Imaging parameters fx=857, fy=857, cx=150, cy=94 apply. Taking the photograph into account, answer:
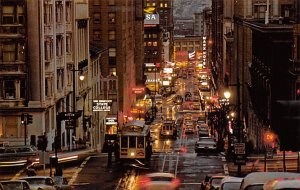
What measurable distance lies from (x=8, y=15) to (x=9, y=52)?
3.07 meters

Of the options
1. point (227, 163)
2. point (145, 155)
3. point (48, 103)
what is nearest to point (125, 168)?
point (145, 155)

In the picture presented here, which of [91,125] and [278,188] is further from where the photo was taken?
[91,125]

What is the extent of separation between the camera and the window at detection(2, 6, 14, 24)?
7106 centimetres

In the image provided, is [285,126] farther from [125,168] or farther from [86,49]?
[86,49]

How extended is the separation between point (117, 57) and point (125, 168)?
83330 mm

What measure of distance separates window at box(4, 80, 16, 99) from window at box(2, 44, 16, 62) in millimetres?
1874

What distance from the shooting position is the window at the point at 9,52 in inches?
2808

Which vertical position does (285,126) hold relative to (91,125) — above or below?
above

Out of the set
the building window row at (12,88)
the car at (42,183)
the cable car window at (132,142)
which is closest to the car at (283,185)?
the car at (42,183)

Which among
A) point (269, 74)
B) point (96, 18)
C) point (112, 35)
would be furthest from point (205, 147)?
point (96, 18)

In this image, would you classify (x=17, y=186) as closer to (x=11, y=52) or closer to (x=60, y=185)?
(x=60, y=185)

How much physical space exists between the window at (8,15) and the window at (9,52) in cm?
200

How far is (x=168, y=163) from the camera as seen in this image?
59250mm

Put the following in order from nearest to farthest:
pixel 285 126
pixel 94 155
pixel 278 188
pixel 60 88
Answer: pixel 278 188 → pixel 285 126 → pixel 94 155 → pixel 60 88
